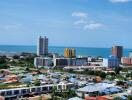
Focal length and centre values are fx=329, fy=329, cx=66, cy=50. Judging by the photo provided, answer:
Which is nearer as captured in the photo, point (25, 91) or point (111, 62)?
point (25, 91)

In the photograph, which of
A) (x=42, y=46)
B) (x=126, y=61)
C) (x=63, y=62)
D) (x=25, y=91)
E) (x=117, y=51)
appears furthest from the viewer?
(x=42, y=46)

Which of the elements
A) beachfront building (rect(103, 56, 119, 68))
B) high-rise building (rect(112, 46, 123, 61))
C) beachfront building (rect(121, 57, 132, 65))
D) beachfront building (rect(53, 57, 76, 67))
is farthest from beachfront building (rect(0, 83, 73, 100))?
high-rise building (rect(112, 46, 123, 61))

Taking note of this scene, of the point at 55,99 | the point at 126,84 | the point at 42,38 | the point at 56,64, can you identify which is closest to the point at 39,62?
the point at 56,64

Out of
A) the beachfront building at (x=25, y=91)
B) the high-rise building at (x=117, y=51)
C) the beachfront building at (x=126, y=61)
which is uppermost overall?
the high-rise building at (x=117, y=51)

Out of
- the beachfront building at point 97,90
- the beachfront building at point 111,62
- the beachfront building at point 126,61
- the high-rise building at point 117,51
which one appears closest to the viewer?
the beachfront building at point 97,90

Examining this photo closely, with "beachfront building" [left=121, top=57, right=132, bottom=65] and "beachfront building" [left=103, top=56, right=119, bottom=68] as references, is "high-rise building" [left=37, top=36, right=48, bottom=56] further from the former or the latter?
"beachfront building" [left=103, top=56, right=119, bottom=68]

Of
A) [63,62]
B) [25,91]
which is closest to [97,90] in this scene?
[25,91]

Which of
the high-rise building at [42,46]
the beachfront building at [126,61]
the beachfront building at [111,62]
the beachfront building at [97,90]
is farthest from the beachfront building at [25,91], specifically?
the high-rise building at [42,46]

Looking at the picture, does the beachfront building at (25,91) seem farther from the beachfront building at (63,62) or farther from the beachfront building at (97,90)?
the beachfront building at (63,62)

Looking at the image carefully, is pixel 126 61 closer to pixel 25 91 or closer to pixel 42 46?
pixel 42 46

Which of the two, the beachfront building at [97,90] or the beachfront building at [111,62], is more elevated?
the beachfront building at [111,62]

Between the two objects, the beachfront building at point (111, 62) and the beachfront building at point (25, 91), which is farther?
the beachfront building at point (111, 62)
